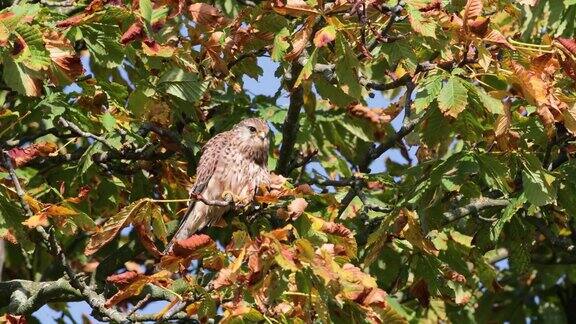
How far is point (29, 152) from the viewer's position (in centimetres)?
736

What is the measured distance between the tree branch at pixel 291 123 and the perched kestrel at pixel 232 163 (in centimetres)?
50

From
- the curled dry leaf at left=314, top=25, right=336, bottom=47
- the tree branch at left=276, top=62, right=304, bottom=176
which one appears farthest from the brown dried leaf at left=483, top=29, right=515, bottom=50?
the tree branch at left=276, top=62, right=304, bottom=176

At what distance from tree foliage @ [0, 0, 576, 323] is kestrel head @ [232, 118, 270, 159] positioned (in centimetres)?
10

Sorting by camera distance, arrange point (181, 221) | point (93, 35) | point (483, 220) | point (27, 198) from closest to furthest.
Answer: point (27, 198) < point (93, 35) < point (483, 220) < point (181, 221)

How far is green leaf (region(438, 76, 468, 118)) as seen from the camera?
240 inches

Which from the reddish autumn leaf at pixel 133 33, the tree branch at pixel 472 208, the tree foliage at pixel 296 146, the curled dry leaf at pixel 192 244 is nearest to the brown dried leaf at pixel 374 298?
the tree foliage at pixel 296 146

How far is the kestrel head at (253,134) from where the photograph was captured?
8.56 metres

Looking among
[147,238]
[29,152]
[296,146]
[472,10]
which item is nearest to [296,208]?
[147,238]

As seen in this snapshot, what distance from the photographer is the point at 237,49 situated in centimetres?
759

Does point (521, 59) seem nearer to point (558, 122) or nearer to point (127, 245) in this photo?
point (558, 122)

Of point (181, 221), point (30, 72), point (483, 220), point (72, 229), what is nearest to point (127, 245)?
point (181, 221)

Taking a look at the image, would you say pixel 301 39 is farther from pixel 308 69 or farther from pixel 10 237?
pixel 10 237

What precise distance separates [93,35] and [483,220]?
2.75 meters

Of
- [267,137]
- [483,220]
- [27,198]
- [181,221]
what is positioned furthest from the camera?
[267,137]
